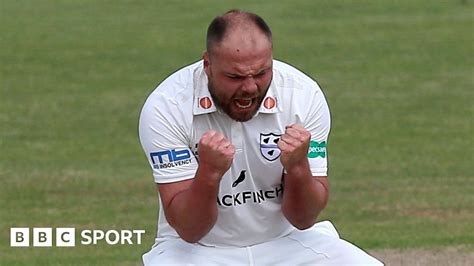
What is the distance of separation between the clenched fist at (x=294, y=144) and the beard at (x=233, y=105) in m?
0.22

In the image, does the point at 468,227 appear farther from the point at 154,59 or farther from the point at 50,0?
the point at 50,0

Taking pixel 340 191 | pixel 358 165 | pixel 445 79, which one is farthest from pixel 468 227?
pixel 445 79

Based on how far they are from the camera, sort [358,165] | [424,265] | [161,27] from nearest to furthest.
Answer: [424,265] → [358,165] → [161,27]

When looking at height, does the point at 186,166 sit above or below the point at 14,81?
above

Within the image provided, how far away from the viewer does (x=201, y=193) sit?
7.23 metres

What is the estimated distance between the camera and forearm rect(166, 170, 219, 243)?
23.7 ft

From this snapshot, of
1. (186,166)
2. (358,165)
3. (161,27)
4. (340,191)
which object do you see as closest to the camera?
(186,166)

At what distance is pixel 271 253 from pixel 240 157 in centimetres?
57

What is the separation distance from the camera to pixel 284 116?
7598 millimetres

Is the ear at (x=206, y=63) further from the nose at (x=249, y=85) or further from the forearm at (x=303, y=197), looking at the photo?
the forearm at (x=303, y=197)

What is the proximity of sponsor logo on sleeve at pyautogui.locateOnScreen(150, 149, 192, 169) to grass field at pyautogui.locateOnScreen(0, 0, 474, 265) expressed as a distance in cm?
365

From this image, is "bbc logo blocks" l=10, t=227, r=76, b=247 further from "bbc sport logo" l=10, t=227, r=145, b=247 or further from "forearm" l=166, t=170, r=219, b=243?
"forearm" l=166, t=170, r=219, b=243

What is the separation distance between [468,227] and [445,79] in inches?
404

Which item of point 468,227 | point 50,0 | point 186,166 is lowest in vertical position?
point 50,0
